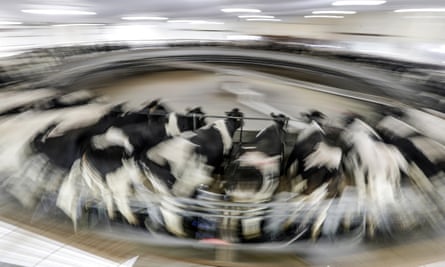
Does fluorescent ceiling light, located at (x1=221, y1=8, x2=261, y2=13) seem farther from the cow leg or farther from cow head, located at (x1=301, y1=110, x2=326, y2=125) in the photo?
the cow leg

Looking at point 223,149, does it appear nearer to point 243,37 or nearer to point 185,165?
point 185,165

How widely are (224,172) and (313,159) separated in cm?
11

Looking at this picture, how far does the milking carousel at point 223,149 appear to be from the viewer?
0.29 metres

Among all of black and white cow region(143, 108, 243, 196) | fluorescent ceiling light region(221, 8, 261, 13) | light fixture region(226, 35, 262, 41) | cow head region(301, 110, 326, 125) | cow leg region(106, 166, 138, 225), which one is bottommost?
cow leg region(106, 166, 138, 225)

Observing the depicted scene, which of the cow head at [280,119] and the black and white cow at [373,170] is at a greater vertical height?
the cow head at [280,119]

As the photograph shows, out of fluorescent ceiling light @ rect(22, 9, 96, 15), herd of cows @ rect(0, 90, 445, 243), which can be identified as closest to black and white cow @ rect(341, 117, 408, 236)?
herd of cows @ rect(0, 90, 445, 243)

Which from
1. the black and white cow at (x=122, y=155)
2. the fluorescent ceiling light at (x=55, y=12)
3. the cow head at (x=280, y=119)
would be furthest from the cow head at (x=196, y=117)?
the fluorescent ceiling light at (x=55, y=12)

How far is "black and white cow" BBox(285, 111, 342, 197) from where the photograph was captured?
1.05 feet

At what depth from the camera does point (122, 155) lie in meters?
0.34

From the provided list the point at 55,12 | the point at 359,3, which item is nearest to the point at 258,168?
the point at 359,3

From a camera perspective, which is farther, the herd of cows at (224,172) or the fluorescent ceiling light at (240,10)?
the fluorescent ceiling light at (240,10)

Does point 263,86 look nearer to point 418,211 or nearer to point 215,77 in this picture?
point 215,77

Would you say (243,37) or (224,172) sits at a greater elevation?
(243,37)

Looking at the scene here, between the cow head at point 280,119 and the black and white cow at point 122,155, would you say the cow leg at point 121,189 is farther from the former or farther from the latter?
the cow head at point 280,119
